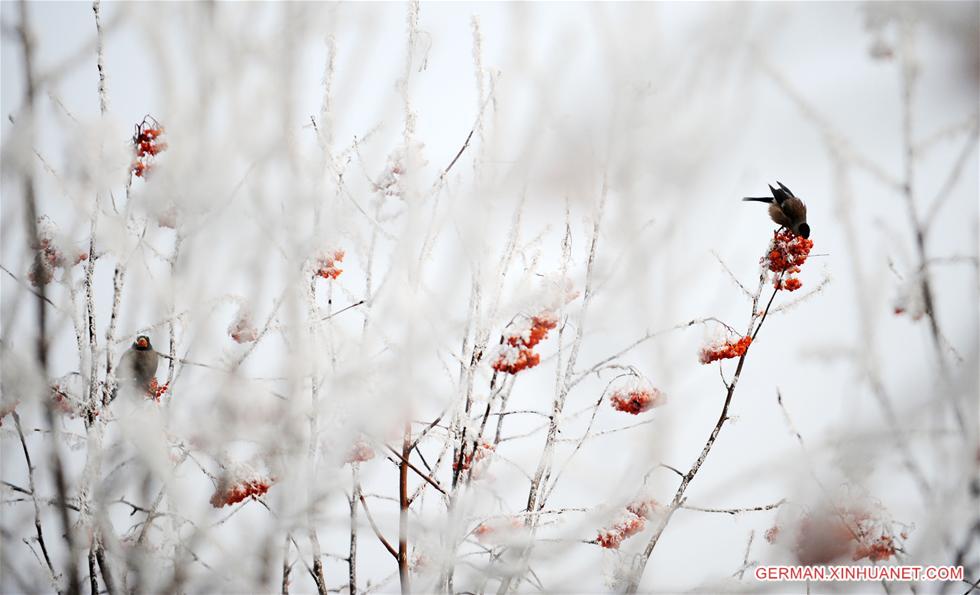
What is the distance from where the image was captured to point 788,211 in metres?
2.03

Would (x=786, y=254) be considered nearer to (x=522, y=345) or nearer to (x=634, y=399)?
(x=634, y=399)

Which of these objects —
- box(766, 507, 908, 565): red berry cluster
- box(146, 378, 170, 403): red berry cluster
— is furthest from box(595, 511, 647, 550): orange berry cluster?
box(146, 378, 170, 403): red berry cluster

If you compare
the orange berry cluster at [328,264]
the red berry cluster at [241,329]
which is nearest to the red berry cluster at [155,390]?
the red berry cluster at [241,329]

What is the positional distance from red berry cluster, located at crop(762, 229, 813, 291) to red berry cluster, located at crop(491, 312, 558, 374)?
2.41 ft

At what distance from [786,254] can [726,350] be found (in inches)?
12.7

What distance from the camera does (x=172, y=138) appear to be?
3.52 feet

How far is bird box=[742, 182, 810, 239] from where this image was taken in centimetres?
191

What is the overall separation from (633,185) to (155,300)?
3.38 ft

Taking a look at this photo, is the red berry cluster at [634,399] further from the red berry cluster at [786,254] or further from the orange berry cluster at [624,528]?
the red berry cluster at [786,254]

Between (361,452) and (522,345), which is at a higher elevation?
(522,345)

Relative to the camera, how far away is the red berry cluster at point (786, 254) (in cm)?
178

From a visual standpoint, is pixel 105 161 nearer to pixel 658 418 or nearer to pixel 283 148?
pixel 283 148

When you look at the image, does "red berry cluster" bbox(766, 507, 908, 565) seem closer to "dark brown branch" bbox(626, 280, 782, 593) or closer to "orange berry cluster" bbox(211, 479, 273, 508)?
"dark brown branch" bbox(626, 280, 782, 593)

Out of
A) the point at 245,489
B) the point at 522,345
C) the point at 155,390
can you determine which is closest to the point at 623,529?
the point at 522,345
